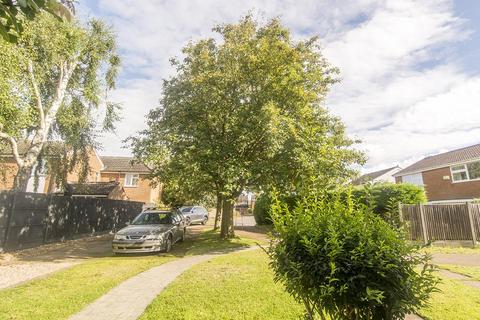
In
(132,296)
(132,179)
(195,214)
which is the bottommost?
(132,296)

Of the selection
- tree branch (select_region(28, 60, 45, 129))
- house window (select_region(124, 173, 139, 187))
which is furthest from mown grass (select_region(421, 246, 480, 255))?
house window (select_region(124, 173, 139, 187))

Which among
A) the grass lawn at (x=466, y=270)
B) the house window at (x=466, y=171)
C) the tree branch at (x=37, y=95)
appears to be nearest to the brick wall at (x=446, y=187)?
the house window at (x=466, y=171)

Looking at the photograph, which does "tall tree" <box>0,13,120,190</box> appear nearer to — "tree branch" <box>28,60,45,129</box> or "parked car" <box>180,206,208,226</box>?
"tree branch" <box>28,60,45,129</box>

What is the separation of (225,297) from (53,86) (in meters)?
18.3

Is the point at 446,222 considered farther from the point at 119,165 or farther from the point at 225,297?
the point at 119,165

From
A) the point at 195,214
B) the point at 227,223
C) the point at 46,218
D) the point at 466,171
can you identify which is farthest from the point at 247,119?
the point at 466,171

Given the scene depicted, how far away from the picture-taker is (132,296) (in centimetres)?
676

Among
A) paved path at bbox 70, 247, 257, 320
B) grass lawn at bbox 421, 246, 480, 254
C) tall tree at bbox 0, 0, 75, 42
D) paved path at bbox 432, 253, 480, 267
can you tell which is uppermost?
tall tree at bbox 0, 0, 75, 42

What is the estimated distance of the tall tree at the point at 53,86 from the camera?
44.1 ft

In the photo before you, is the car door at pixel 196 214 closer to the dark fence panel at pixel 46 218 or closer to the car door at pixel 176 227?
the dark fence panel at pixel 46 218

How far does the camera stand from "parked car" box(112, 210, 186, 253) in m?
12.2

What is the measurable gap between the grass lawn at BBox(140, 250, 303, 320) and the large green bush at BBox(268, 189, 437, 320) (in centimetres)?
162

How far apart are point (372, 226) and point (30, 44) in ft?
59.9

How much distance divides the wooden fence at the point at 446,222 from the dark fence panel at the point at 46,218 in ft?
56.2
